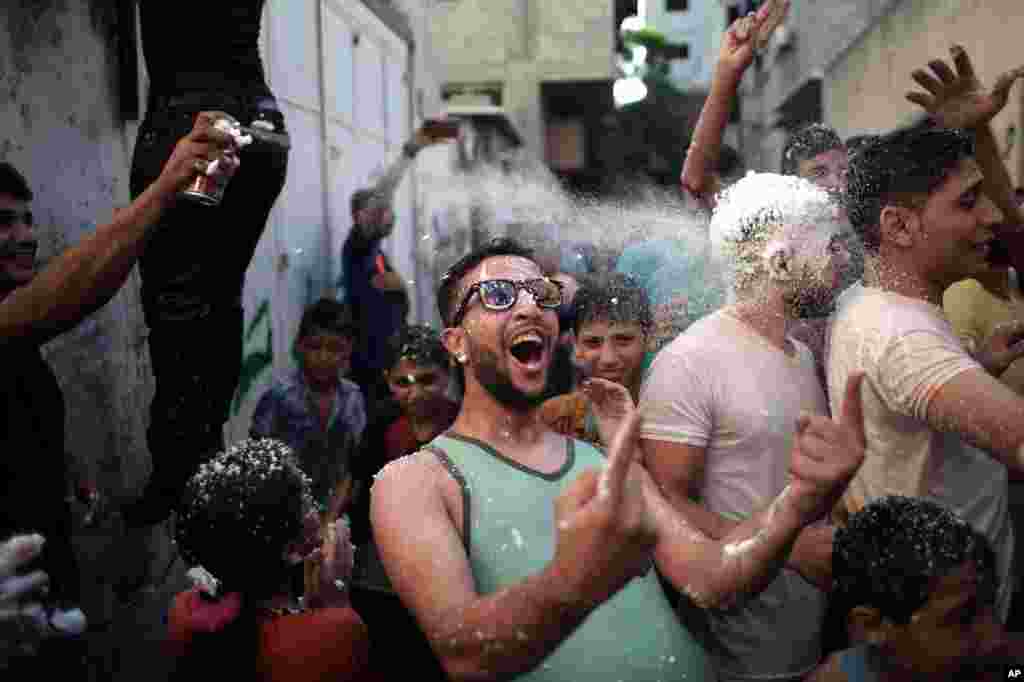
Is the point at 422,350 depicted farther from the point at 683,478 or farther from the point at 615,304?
the point at 683,478

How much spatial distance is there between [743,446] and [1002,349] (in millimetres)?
945

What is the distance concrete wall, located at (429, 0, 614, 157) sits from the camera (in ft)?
73.5

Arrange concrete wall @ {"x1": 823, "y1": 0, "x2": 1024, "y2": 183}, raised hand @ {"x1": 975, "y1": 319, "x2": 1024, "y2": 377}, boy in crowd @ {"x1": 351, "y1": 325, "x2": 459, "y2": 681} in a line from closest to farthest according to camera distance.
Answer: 1. raised hand @ {"x1": 975, "y1": 319, "x2": 1024, "y2": 377}
2. boy in crowd @ {"x1": 351, "y1": 325, "x2": 459, "y2": 681}
3. concrete wall @ {"x1": 823, "y1": 0, "x2": 1024, "y2": 183}

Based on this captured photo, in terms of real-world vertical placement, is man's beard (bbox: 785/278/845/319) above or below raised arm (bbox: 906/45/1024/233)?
below

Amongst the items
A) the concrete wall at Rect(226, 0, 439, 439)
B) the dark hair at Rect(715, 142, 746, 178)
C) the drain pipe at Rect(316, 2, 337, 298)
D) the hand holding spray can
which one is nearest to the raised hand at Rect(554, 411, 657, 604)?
the hand holding spray can

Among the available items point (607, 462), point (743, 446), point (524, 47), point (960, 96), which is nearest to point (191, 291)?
point (743, 446)

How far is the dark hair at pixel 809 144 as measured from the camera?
13.0 feet

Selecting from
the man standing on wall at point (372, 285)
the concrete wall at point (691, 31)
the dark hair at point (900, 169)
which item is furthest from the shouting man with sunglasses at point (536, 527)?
the concrete wall at point (691, 31)

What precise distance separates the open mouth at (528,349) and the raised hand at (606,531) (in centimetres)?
83

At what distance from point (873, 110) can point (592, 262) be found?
956 centimetres

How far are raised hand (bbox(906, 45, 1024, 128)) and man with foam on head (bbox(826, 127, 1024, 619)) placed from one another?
811 mm

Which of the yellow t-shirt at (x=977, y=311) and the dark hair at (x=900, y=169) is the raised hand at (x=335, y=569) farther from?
the yellow t-shirt at (x=977, y=311)

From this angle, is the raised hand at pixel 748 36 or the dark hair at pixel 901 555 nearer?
the dark hair at pixel 901 555

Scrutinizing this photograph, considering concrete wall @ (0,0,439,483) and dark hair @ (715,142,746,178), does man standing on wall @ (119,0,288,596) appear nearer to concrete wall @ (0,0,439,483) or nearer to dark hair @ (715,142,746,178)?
concrete wall @ (0,0,439,483)
